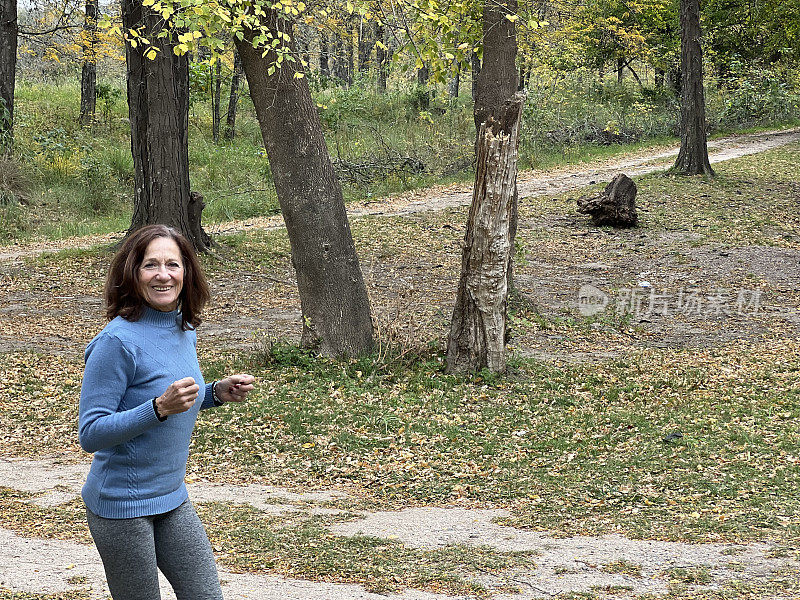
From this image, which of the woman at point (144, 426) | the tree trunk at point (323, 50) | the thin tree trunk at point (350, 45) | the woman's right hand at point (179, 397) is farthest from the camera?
the thin tree trunk at point (350, 45)

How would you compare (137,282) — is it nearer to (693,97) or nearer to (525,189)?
(525,189)

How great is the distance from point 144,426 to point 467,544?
2795 millimetres

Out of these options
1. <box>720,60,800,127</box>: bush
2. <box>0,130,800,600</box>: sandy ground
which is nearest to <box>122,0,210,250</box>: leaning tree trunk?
<box>0,130,800,600</box>: sandy ground

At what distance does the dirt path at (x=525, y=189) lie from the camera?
16.1m

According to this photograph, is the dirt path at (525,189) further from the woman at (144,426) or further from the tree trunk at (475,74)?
the woman at (144,426)

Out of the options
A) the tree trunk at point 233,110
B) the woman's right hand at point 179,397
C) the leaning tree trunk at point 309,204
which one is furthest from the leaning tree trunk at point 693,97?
the woman's right hand at point 179,397

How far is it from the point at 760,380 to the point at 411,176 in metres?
14.2

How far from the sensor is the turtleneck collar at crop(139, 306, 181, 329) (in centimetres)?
281

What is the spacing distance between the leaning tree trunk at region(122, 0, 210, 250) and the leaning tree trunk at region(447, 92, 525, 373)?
6.07 meters

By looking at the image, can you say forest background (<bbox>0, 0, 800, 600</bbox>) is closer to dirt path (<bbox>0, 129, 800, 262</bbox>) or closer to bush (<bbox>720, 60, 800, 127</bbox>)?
dirt path (<bbox>0, 129, 800, 262</bbox>)

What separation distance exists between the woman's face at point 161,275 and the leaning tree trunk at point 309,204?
5.97 meters

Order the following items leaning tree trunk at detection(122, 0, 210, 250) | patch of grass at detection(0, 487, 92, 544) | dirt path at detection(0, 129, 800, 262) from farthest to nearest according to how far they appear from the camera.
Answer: dirt path at detection(0, 129, 800, 262)
leaning tree trunk at detection(122, 0, 210, 250)
patch of grass at detection(0, 487, 92, 544)

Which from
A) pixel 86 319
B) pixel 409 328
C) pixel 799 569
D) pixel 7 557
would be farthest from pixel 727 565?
pixel 86 319

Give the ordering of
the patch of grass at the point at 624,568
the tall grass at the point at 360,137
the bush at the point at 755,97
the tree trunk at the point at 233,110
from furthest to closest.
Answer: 1. the bush at the point at 755,97
2. the tree trunk at the point at 233,110
3. the tall grass at the point at 360,137
4. the patch of grass at the point at 624,568
